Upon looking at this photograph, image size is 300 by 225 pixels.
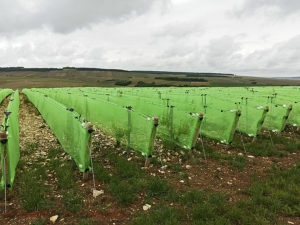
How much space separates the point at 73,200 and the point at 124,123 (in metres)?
3.20

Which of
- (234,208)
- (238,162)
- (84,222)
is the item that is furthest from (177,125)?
(84,222)

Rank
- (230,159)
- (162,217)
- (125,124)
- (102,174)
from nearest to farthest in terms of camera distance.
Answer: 1. (162,217)
2. (102,174)
3. (230,159)
4. (125,124)

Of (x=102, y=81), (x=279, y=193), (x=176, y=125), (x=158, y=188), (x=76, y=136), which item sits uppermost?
(x=102, y=81)

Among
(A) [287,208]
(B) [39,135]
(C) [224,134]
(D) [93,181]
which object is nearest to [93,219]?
(D) [93,181]

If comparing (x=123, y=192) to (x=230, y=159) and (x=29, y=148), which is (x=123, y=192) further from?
(x=29, y=148)

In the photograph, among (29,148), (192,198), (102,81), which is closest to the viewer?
(192,198)

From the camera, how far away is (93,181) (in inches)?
205

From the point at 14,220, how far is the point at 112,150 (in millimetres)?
3951

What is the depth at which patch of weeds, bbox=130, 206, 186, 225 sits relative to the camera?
12.2 feet

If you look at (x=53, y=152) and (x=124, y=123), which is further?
(x=53, y=152)

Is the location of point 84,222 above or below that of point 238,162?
below

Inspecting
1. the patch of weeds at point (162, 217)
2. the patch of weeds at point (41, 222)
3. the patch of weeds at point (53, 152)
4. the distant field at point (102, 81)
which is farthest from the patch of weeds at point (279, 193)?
the distant field at point (102, 81)

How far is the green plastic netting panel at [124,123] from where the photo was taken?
19.7ft

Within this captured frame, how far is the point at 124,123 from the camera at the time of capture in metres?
7.05
